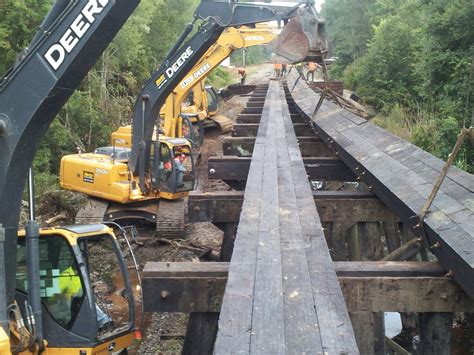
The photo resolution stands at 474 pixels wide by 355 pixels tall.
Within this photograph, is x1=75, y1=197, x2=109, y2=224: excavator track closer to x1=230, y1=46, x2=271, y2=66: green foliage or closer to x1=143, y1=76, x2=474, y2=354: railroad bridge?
x1=143, y1=76, x2=474, y2=354: railroad bridge

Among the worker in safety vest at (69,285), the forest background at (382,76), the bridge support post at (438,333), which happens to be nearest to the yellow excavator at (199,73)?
the forest background at (382,76)

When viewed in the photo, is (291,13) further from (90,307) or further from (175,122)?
(90,307)

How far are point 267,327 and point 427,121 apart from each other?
1327 centimetres

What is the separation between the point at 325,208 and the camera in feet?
15.5

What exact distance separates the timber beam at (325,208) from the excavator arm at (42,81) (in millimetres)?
1243

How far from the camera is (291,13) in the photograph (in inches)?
492

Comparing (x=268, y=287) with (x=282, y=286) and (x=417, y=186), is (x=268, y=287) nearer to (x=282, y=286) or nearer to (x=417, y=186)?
(x=282, y=286)

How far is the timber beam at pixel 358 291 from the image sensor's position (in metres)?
2.98

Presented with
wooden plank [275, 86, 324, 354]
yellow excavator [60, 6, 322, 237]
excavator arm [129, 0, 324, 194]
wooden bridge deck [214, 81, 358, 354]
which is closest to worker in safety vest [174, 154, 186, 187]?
yellow excavator [60, 6, 322, 237]

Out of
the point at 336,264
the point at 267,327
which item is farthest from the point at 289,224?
the point at 267,327

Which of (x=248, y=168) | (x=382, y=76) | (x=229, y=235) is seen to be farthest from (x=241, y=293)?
(x=382, y=76)

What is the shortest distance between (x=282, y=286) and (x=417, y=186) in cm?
203

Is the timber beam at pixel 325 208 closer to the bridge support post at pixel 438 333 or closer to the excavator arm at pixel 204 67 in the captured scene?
the bridge support post at pixel 438 333

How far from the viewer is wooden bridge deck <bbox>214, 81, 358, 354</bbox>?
2385 millimetres
